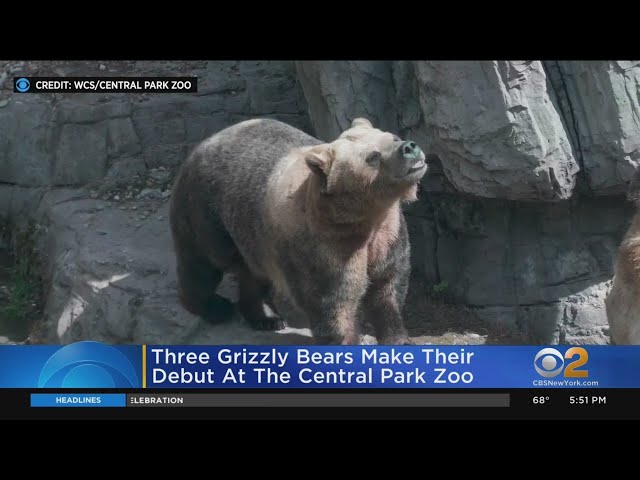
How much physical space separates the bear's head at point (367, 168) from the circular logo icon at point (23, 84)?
7.39ft

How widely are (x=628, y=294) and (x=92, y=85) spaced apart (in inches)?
171

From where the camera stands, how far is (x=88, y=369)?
20.3ft

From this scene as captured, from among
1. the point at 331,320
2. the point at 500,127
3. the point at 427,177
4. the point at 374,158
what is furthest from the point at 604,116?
the point at 331,320

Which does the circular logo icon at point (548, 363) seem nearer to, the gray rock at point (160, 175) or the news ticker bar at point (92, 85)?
the news ticker bar at point (92, 85)

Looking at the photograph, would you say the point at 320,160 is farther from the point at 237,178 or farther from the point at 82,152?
the point at 82,152

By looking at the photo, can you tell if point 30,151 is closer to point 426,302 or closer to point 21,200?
point 21,200

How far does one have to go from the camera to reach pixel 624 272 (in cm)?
682

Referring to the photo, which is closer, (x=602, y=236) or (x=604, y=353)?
(x=604, y=353)

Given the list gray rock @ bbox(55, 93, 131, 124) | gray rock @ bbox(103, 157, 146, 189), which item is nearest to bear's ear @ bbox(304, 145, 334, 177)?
gray rock @ bbox(103, 157, 146, 189)

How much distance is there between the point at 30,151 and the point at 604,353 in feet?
21.7

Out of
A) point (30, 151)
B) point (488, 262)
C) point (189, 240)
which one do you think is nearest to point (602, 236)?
point (488, 262)

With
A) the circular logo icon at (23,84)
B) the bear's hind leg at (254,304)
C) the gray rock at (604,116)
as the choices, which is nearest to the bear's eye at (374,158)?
the bear's hind leg at (254,304)

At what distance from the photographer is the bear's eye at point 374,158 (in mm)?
6477

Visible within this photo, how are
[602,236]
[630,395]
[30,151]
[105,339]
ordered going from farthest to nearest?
[30,151] < [602,236] < [105,339] < [630,395]
